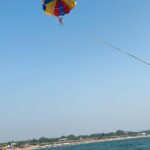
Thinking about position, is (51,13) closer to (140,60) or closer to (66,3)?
(66,3)

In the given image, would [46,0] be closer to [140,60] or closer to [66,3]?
[66,3]

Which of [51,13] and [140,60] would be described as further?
[51,13]

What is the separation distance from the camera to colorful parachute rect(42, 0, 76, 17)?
23234 millimetres

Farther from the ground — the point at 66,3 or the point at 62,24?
the point at 66,3

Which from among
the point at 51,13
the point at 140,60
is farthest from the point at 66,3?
the point at 140,60

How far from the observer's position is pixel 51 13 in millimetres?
23203

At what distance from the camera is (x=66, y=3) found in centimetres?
2325

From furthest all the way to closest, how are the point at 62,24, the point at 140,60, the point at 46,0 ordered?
the point at 46,0, the point at 62,24, the point at 140,60

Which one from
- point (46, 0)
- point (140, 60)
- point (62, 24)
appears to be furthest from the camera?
point (46, 0)

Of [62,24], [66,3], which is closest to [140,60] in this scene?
[62,24]

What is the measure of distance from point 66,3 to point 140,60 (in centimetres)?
823

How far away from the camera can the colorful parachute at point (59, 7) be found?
2323 cm

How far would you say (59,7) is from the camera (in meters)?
23.3

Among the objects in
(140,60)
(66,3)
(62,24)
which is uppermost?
(66,3)
